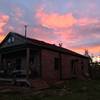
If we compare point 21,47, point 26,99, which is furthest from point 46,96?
point 21,47

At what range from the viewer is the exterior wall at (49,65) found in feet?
85.3

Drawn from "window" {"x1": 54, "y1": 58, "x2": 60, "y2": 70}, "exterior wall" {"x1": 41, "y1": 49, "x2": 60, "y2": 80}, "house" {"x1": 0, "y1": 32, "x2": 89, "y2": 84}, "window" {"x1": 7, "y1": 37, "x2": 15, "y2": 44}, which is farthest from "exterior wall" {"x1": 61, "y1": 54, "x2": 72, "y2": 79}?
"window" {"x1": 7, "y1": 37, "x2": 15, "y2": 44}

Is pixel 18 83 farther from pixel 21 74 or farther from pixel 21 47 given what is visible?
pixel 21 47

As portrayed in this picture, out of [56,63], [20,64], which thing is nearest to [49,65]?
[56,63]

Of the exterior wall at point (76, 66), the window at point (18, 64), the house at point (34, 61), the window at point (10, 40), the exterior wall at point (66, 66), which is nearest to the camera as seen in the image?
the house at point (34, 61)

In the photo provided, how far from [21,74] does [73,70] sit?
10079mm

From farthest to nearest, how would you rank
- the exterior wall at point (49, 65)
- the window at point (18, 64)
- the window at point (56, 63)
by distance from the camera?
1. the window at point (18, 64)
2. the window at point (56, 63)
3. the exterior wall at point (49, 65)

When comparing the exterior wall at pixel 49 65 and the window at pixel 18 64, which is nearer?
the exterior wall at pixel 49 65

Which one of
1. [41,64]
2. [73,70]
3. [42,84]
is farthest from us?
[73,70]

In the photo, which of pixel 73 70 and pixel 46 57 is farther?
pixel 73 70

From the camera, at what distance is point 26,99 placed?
49.1 ft

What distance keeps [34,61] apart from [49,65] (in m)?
1.69

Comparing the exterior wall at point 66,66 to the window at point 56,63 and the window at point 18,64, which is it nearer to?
the window at point 56,63

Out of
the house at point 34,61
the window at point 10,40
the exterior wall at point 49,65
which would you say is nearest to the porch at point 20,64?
the house at point 34,61
